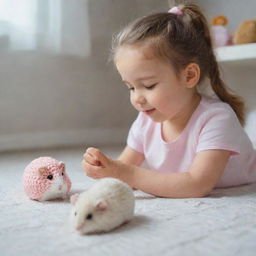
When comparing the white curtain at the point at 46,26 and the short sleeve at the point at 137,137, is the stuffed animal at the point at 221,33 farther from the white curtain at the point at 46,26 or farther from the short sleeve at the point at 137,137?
the short sleeve at the point at 137,137

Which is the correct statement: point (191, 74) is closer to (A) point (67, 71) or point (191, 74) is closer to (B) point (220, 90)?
(B) point (220, 90)

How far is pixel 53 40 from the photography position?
5.89 ft

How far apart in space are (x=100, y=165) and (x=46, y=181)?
4.2 inches

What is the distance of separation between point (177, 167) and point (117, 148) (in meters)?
0.77

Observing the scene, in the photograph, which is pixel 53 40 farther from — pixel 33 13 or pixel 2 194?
pixel 2 194

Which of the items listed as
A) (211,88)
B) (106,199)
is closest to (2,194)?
(106,199)

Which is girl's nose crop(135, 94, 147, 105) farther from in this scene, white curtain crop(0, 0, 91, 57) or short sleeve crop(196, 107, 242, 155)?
white curtain crop(0, 0, 91, 57)

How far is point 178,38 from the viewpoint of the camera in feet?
3.01

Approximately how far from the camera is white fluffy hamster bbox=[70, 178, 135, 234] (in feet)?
2.13

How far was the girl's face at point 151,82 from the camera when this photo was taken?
881 millimetres

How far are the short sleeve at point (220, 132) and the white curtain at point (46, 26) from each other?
1.03 meters

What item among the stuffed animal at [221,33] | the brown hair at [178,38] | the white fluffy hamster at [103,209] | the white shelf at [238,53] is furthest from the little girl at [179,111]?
the stuffed animal at [221,33]

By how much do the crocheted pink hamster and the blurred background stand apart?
95 centimetres

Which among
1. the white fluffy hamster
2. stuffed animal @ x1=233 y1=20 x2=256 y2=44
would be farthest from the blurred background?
the white fluffy hamster
